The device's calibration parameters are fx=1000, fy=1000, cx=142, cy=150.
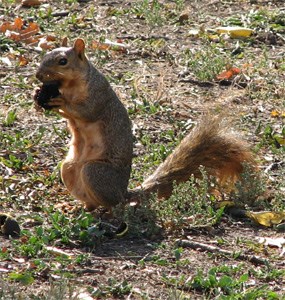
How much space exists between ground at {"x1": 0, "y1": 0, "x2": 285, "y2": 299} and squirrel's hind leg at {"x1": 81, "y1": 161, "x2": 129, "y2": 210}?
0.17m

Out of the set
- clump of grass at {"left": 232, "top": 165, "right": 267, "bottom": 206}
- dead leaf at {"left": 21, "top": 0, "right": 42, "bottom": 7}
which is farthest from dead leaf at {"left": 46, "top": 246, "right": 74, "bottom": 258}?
dead leaf at {"left": 21, "top": 0, "right": 42, "bottom": 7}

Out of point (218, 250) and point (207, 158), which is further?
point (207, 158)

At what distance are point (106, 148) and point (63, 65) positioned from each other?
23.0 inches

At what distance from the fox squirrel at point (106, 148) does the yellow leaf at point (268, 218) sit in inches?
16.0

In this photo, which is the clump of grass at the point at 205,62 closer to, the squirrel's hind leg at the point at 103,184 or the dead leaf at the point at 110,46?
the dead leaf at the point at 110,46

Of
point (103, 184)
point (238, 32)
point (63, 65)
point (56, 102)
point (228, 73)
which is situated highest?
point (63, 65)

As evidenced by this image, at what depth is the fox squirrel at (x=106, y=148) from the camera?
584 centimetres

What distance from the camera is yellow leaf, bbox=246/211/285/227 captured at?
5.62 m

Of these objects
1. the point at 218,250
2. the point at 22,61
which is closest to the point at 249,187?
the point at 218,250

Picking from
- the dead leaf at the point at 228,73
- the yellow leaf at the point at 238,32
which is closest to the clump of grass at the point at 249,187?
the dead leaf at the point at 228,73

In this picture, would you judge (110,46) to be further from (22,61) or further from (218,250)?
(218,250)

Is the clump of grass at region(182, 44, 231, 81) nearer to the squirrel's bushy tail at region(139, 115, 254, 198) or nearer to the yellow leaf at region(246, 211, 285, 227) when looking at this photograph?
the squirrel's bushy tail at region(139, 115, 254, 198)

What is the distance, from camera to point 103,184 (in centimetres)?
581

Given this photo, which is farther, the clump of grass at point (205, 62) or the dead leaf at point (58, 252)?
the clump of grass at point (205, 62)
